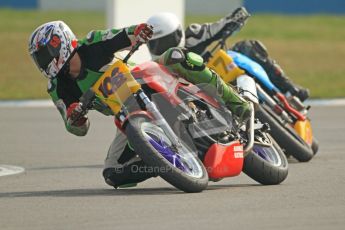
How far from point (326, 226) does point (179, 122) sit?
2317mm

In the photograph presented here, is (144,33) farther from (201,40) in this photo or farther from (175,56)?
(201,40)

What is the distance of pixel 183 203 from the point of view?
887 centimetres

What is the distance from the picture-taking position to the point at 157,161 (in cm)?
906

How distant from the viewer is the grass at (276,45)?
2397 centimetres

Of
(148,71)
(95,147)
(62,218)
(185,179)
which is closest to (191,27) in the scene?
(95,147)

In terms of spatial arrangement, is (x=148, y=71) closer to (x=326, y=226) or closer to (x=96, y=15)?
(x=326, y=226)

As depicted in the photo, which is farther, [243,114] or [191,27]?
[191,27]

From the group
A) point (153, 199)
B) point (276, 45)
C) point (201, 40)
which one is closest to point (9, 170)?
point (201, 40)

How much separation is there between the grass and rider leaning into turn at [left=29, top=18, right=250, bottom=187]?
11315 mm

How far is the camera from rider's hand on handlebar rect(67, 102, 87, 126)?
963 centimetres

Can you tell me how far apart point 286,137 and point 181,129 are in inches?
93.1

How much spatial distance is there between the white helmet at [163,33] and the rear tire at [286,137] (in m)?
1.05

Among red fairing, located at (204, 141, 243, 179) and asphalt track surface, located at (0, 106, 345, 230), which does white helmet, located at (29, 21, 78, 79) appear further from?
red fairing, located at (204, 141, 243, 179)

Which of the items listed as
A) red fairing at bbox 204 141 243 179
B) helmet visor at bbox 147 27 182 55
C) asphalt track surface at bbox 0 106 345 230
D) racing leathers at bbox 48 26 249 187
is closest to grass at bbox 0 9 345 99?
asphalt track surface at bbox 0 106 345 230
